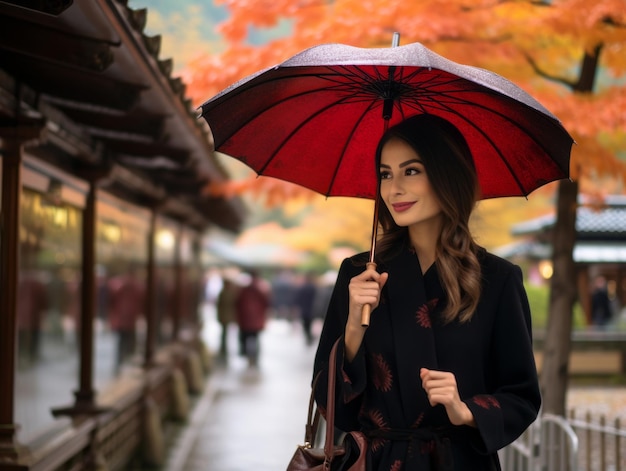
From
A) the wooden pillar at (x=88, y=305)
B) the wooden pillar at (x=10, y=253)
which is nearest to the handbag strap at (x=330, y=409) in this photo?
the wooden pillar at (x=10, y=253)

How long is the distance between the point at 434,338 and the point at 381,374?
0.67ft

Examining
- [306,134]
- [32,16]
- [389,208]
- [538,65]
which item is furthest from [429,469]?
[538,65]

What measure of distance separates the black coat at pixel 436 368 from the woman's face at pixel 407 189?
0.68 feet

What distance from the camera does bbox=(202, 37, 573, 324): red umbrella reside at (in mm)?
3158

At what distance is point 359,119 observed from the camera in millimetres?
3730

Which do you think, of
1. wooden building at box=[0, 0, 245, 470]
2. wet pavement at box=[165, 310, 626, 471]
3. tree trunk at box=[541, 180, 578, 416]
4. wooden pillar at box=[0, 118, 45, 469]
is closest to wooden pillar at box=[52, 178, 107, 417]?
wooden building at box=[0, 0, 245, 470]

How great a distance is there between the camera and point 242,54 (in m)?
8.53

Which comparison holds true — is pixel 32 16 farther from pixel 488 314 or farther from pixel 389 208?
pixel 488 314

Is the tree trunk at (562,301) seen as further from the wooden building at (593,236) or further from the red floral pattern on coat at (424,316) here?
the wooden building at (593,236)

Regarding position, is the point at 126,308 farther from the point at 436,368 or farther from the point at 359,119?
the point at 436,368

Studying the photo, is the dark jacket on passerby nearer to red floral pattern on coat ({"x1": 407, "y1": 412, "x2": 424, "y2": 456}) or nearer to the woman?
the woman

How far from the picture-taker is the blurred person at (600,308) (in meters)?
22.5

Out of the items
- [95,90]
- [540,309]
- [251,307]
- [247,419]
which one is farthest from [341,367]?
[251,307]

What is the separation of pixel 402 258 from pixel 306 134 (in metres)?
0.85
